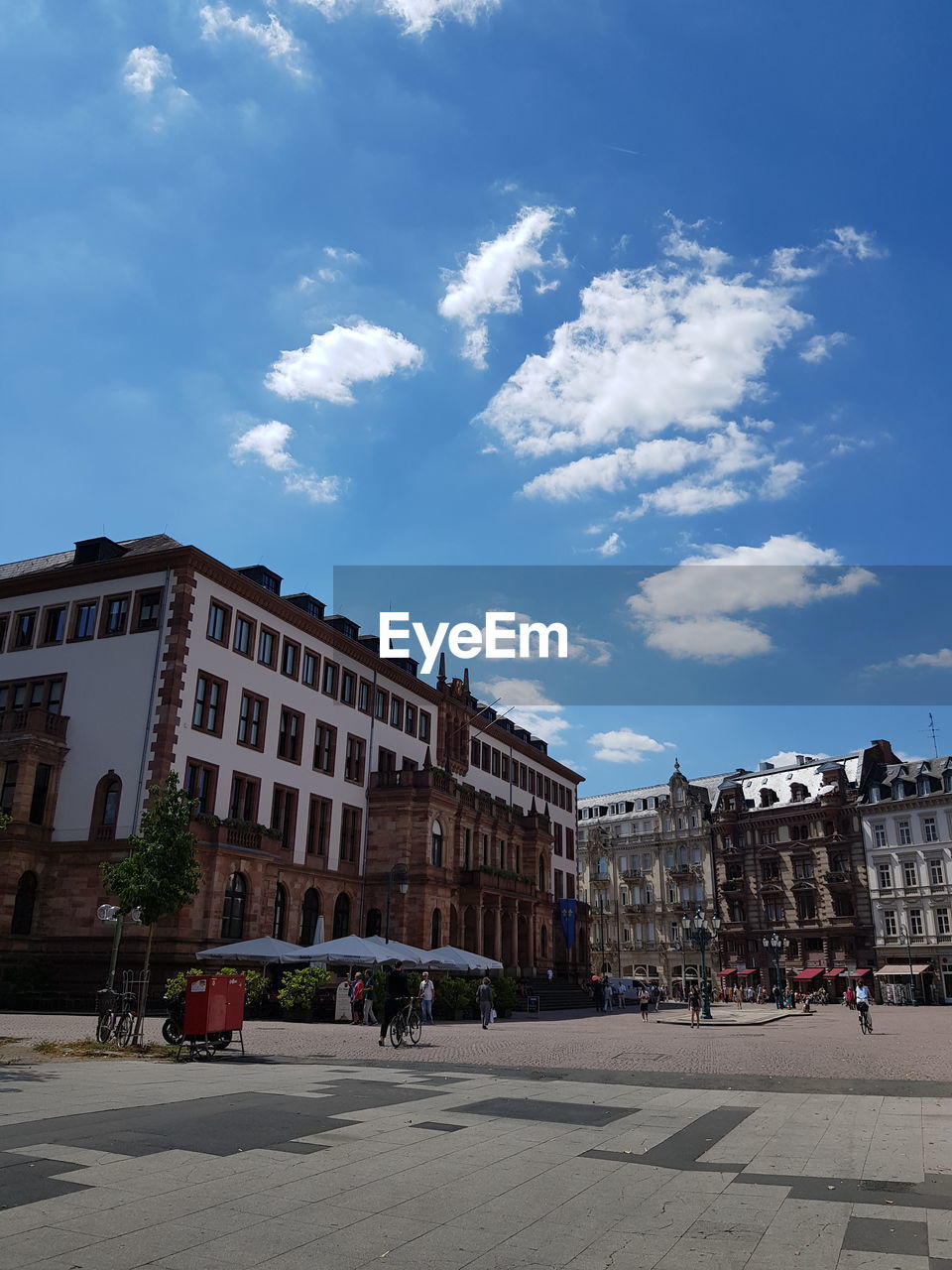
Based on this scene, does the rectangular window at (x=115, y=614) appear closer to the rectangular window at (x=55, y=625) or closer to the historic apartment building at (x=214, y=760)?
the historic apartment building at (x=214, y=760)

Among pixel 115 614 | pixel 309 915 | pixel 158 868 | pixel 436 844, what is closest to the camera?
pixel 158 868

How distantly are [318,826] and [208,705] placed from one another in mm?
10727

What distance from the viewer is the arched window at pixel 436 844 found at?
54281 millimetres

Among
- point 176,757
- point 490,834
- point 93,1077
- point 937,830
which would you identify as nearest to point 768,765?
point 937,830

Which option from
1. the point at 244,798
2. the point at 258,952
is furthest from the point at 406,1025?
the point at 244,798

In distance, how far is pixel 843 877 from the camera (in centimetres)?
8194

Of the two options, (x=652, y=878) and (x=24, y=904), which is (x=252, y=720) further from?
(x=652, y=878)

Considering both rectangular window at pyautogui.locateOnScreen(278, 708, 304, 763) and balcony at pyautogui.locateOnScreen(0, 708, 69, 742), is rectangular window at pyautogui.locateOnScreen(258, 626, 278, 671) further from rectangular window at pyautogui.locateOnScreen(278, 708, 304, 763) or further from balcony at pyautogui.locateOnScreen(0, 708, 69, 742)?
balcony at pyautogui.locateOnScreen(0, 708, 69, 742)

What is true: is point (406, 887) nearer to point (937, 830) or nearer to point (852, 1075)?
point (852, 1075)

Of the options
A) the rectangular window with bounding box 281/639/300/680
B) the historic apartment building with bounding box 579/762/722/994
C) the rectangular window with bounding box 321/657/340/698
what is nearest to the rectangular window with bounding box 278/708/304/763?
the rectangular window with bounding box 281/639/300/680

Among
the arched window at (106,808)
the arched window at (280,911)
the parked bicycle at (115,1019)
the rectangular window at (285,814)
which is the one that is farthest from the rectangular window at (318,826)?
the parked bicycle at (115,1019)

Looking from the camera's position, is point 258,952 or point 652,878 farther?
point 652,878

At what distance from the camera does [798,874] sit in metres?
86.4

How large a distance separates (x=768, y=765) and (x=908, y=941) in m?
25.3
